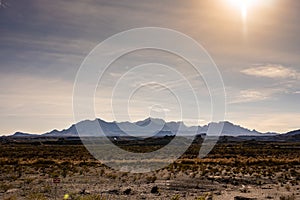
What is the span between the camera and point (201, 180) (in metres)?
28.9

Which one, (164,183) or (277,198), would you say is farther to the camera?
(164,183)

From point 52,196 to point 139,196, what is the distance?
4590mm

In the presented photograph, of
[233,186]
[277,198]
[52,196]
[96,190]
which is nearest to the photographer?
[52,196]

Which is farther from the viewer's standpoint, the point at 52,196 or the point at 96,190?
the point at 96,190

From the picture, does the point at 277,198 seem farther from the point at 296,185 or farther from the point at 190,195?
the point at 296,185

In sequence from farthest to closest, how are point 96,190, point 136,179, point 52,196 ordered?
1. point 136,179
2. point 96,190
3. point 52,196

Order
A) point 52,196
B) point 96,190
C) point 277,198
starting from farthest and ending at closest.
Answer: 1. point 96,190
2. point 277,198
3. point 52,196

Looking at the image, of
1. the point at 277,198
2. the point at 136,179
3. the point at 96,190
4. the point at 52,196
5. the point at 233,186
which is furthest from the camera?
the point at 136,179

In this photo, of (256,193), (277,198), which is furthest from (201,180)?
(277,198)

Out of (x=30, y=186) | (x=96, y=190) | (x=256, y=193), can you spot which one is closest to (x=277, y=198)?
(x=256, y=193)

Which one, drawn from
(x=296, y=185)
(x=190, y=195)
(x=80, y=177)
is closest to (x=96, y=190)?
(x=190, y=195)

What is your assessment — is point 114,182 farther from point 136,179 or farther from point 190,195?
point 190,195

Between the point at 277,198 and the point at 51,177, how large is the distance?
16802mm

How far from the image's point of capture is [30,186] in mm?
23719
